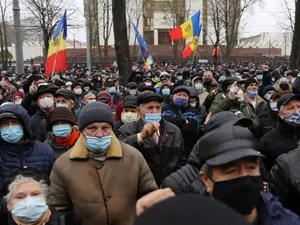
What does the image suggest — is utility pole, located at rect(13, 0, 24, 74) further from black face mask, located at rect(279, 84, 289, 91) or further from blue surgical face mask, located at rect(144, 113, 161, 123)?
blue surgical face mask, located at rect(144, 113, 161, 123)

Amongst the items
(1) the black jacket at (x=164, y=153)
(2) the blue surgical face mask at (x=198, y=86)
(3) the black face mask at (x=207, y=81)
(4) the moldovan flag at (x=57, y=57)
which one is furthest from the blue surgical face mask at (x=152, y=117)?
(4) the moldovan flag at (x=57, y=57)

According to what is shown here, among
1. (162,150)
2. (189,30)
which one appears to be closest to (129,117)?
(162,150)

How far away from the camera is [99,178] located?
9.07 feet

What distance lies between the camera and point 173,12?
4509 cm

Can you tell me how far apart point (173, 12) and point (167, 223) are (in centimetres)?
4584

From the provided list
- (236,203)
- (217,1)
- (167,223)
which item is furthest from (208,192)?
(217,1)

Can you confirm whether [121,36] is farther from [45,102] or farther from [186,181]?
[186,181]

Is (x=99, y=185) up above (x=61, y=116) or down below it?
below

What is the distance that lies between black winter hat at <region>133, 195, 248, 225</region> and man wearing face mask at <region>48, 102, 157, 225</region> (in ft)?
5.92

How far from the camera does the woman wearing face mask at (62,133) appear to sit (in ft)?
13.8

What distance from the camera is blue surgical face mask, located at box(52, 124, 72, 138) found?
4215mm

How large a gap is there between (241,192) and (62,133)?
2.78 meters

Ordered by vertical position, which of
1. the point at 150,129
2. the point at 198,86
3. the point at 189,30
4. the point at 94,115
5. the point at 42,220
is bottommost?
the point at 42,220

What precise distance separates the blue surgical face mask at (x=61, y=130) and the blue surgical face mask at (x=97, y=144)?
138 centimetres
